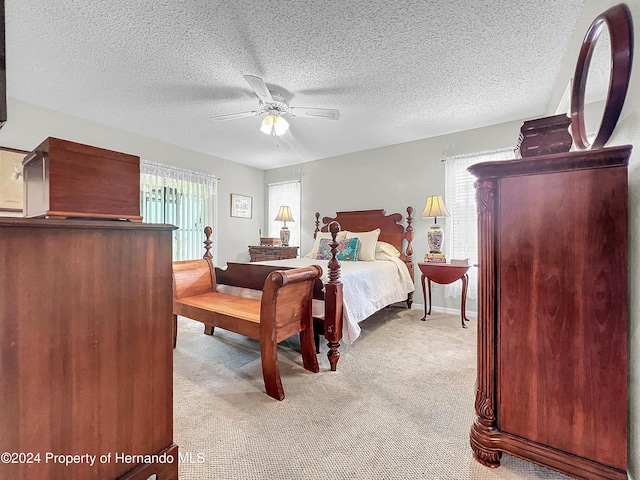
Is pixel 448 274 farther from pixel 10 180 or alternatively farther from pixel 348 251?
pixel 10 180

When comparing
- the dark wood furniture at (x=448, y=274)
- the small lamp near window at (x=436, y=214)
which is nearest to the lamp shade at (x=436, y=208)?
the small lamp near window at (x=436, y=214)

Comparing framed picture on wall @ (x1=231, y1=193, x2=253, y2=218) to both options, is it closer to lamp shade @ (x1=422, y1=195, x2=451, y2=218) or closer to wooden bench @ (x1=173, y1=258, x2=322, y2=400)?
wooden bench @ (x1=173, y1=258, x2=322, y2=400)

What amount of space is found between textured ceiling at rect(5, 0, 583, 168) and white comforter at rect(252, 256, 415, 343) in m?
1.70

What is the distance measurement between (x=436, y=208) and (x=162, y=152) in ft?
12.6

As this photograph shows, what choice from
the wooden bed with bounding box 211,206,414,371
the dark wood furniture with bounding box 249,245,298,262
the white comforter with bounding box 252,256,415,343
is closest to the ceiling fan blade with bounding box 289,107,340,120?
the wooden bed with bounding box 211,206,414,371

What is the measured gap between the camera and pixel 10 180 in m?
2.73

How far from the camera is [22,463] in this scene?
0.71 meters

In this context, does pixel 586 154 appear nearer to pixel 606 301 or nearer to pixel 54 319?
pixel 606 301

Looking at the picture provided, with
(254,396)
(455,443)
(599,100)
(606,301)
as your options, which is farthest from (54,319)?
(599,100)

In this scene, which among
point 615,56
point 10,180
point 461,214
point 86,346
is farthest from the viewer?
point 461,214

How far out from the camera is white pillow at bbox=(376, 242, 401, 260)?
3.87 meters

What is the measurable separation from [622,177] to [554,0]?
135 centimetres

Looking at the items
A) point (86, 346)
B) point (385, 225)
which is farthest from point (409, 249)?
point (86, 346)

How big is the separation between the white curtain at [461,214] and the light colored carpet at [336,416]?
1279 mm
